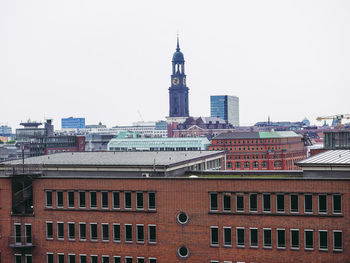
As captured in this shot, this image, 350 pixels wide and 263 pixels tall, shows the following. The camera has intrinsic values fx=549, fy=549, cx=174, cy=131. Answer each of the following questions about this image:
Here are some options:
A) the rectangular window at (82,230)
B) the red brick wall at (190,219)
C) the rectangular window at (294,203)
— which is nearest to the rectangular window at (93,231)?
the red brick wall at (190,219)

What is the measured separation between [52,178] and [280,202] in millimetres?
23720

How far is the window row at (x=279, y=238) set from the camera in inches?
1905

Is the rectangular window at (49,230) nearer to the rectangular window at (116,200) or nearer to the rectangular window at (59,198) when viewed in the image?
the rectangular window at (59,198)

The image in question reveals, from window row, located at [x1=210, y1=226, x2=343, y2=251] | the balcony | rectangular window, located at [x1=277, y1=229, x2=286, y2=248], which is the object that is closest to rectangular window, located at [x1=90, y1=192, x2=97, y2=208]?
the balcony

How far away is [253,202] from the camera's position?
51.5m

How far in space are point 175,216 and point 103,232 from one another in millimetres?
8004

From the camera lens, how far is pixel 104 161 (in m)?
64.2

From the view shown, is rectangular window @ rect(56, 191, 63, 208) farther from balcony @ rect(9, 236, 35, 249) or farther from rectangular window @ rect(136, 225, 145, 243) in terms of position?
rectangular window @ rect(136, 225, 145, 243)

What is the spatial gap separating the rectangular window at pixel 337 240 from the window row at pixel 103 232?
1709 cm

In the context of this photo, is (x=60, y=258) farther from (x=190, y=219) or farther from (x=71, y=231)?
(x=190, y=219)

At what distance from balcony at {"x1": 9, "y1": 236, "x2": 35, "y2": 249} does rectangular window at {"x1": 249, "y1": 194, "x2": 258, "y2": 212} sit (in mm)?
23549

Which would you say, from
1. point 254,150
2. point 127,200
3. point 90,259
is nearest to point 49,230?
point 90,259

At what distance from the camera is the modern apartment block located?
161 ft

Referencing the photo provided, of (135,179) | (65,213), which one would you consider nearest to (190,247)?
(135,179)
